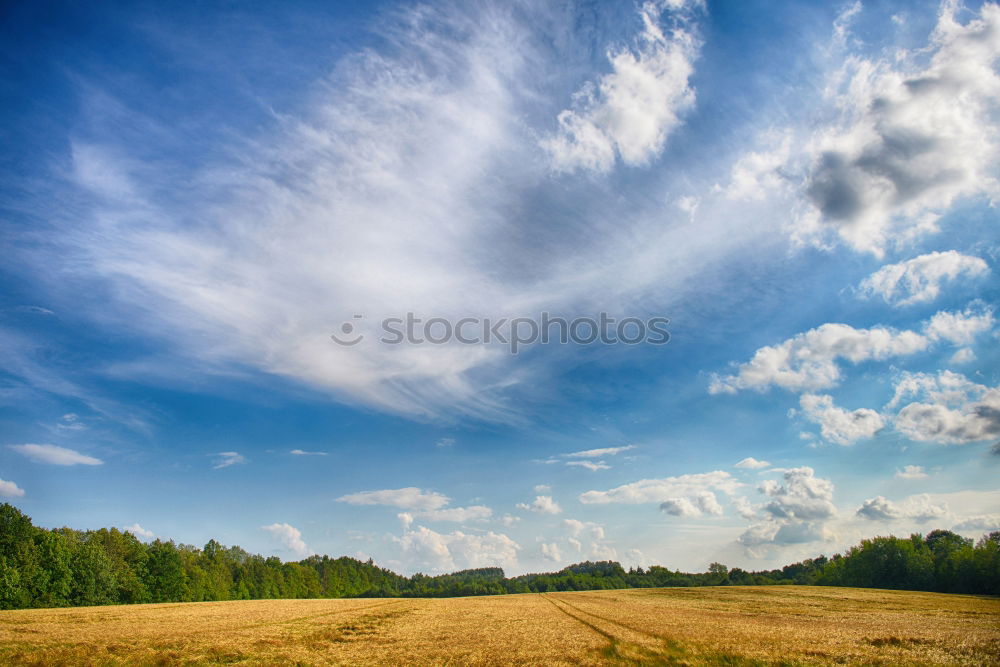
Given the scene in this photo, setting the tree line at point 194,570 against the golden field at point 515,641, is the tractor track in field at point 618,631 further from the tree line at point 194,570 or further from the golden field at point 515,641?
the tree line at point 194,570

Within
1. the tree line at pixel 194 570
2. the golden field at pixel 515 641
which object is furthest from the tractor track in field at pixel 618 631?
the tree line at pixel 194 570

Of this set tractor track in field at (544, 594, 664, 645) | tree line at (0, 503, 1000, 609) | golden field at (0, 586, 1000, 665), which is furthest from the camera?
tree line at (0, 503, 1000, 609)

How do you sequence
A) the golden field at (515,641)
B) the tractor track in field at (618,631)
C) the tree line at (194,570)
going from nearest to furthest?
1. the golden field at (515,641)
2. the tractor track in field at (618,631)
3. the tree line at (194,570)

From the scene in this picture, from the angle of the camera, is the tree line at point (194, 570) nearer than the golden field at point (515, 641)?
No

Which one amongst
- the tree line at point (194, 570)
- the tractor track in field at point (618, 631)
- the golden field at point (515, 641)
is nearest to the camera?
the golden field at point (515, 641)

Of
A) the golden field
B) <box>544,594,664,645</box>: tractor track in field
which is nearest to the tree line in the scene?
the golden field

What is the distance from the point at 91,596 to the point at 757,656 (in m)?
99.0

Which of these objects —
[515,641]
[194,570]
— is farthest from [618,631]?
[194,570]

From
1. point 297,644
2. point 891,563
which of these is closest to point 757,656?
point 297,644

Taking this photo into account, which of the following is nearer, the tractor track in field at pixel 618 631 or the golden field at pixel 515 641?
the golden field at pixel 515 641

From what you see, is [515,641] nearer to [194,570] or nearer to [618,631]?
[618,631]

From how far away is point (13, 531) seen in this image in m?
70.2

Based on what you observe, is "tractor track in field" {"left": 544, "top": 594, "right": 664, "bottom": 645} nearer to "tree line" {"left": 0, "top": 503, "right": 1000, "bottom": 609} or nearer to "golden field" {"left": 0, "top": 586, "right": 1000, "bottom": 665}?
"golden field" {"left": 0, "top": 586, "right": 1000, "bottom": 665}

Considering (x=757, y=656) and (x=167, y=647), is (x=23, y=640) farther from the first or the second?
(x=757, y=656)
